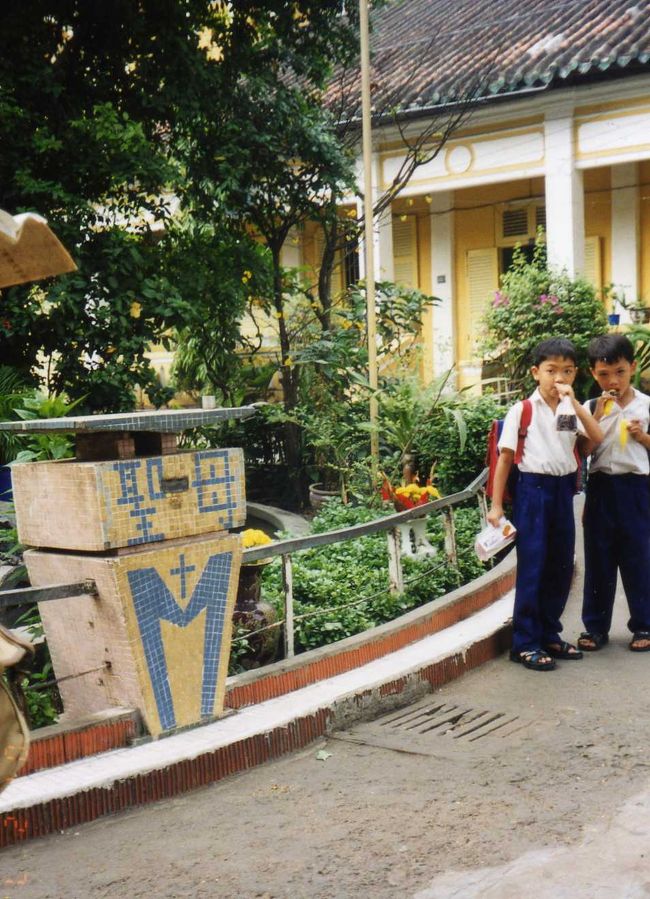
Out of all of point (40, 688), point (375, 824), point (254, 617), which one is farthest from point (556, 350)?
point (40, 688)

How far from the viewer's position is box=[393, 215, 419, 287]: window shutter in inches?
690

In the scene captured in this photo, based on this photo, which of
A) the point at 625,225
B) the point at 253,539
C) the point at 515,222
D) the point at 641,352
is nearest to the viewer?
the point at 253,539

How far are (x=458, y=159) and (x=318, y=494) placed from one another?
6749mm

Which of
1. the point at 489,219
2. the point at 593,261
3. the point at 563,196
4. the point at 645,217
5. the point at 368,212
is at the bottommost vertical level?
the point at 368,212

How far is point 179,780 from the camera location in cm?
381

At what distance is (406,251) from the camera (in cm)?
1762

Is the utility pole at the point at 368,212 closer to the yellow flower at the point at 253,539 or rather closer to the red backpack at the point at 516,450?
the yellow flower at the point at 253,539

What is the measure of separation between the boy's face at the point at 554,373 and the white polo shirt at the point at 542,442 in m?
0.06

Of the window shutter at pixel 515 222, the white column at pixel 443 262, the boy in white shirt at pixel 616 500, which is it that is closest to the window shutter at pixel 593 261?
the window shutter at pixel 515 222

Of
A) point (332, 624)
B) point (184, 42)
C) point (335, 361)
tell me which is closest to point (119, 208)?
point (184, 42)

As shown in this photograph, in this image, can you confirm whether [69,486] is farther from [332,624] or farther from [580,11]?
[580,11]

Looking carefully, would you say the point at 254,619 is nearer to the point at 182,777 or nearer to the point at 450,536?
the point at 182,777

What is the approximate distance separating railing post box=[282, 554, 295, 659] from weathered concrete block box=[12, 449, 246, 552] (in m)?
0.64

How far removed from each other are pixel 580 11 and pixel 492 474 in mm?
11680
